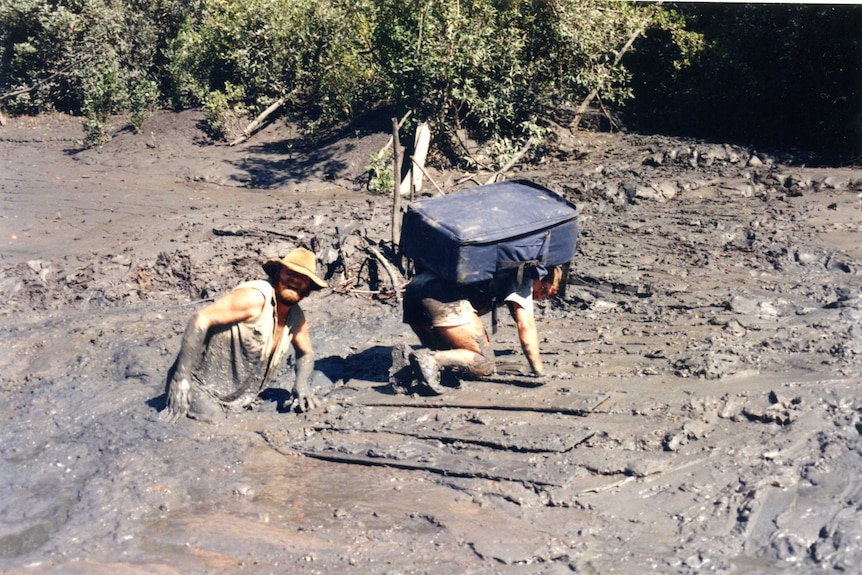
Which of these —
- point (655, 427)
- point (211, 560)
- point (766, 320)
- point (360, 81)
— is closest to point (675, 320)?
point (766, 320)

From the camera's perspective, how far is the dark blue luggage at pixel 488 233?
19.5 ft

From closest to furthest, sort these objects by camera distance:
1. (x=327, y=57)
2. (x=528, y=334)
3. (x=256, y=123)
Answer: (x=528, y=334) → (x=327, y=57) → (x=256, y=123)

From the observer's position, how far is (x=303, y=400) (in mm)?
6023

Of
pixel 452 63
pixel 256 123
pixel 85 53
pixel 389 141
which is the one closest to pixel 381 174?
pixel 389 141

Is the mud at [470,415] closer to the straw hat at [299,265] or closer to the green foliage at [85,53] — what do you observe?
the straw hat at [299,265]

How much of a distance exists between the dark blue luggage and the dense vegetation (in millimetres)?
5981

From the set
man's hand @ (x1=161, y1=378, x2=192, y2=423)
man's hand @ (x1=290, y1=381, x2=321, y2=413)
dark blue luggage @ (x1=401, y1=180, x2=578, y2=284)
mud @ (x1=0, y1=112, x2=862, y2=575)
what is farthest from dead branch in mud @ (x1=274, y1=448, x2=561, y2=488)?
dark blue luggage @ (x1=401, y1=180, x2=578, y2=284)

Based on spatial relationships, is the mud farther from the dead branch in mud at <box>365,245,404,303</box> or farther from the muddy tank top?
the muddy tank top

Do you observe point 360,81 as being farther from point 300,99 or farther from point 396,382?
point 396,382

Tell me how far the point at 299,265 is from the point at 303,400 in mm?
977

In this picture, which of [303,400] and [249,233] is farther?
[249,233]

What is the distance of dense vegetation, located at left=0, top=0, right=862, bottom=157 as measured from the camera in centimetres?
1210

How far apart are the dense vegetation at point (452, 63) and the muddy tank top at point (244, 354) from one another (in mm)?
6794

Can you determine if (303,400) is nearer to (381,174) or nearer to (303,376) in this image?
(303,376)
